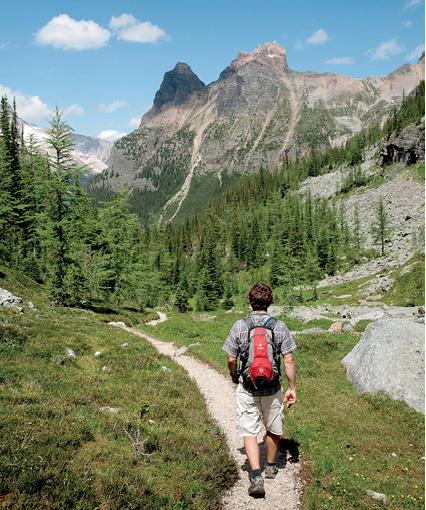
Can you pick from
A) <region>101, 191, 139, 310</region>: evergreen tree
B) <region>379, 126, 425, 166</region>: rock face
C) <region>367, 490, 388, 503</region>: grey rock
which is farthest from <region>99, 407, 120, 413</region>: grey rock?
<region>379, 126, 425, 166</region>: rock face

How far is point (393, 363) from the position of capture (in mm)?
11305

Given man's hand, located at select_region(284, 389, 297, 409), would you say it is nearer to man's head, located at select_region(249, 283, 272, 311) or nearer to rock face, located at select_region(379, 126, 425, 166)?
man's head, located at select_region(249, 283, 272, 311)

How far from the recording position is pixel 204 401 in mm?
10742

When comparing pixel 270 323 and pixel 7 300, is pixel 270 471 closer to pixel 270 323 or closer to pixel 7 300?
pixel 270 323

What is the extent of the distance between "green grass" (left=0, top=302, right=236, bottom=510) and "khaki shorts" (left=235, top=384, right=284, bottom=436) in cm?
121

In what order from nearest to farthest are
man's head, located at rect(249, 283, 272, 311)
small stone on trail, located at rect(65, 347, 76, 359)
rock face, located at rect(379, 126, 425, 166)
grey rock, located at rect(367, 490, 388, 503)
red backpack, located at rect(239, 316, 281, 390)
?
red backpack, located at rect(239, 316, 281, 390) → grey rock, located at rect(367, 490, 388, 503) → man's head, located at rect(249, 283, 272, 311) → small stone on trail, located at rect(65, 347, 76, 359) → rock face, located at rect(379, 126, 425, 166)

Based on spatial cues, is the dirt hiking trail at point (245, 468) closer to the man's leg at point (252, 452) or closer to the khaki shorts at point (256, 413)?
the man's leg at point (252, 452)

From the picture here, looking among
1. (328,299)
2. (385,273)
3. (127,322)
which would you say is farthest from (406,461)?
(385,273)

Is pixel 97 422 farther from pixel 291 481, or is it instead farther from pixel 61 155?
pixel 61 155

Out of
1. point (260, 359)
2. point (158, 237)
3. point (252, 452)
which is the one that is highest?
point (158, 237)

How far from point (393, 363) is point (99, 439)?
10.2 metres

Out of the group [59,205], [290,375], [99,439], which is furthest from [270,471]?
[59,205]

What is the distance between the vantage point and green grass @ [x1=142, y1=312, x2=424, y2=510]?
6.15 m

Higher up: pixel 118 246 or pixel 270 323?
pixel 118 246
